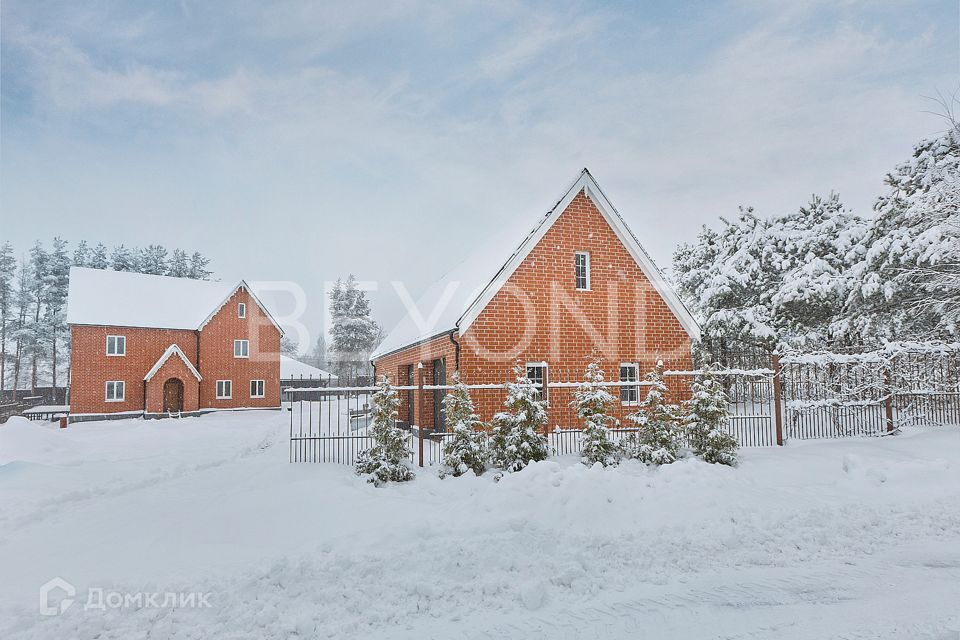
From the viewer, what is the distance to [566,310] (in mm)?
15203

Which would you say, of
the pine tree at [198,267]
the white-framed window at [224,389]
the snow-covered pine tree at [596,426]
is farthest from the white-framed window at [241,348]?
the pine tree at [198,267]

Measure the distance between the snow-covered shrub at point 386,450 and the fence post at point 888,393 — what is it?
41.5 feet

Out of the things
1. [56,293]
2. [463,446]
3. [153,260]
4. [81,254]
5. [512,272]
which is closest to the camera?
[463,446]

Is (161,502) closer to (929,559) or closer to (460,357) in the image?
(460,357)

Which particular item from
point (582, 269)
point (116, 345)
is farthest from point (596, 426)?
point (116, 345)

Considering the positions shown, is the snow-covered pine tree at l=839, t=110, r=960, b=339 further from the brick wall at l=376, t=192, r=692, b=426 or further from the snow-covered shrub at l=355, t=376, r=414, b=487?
the snow-covered shrub at l=355, t=376, r=414, b=487

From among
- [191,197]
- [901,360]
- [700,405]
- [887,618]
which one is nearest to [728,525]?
[887,618]

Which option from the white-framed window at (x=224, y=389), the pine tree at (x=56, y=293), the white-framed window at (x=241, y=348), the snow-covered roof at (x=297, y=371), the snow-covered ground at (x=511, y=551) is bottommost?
the snow-covered ground at (x=511, y=551)

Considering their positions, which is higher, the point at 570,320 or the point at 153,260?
the point at 153,260

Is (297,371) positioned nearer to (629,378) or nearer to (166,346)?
(166,346)

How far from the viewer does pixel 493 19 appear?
45.7 feet

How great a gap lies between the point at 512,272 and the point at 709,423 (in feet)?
21.6

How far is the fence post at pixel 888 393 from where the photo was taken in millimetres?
13398

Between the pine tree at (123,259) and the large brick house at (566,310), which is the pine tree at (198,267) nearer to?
the pine tree at (123,259)
